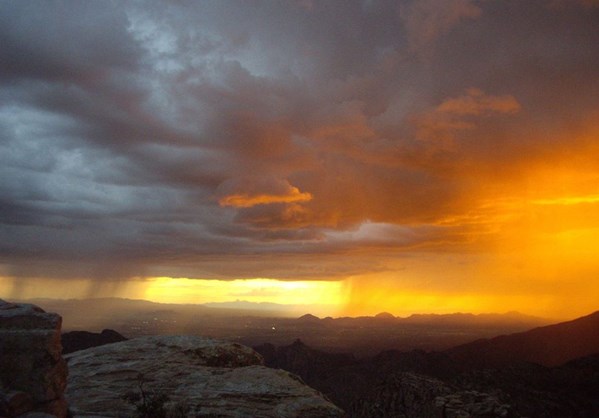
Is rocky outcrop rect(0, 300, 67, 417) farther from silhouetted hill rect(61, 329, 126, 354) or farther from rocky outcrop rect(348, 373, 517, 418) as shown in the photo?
silhouetted hill rect(61, 329, 126, 354)

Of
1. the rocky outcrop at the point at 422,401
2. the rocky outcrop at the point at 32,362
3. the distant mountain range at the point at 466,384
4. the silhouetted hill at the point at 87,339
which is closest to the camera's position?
the rocky outcrop at the point at 32,362

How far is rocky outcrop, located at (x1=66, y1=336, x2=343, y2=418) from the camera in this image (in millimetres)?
21984

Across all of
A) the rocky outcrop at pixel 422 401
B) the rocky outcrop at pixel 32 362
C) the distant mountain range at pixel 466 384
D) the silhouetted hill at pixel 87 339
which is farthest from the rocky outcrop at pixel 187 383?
the silhouetted hill at pixel 87 339

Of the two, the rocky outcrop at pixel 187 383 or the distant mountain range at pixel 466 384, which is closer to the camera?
the rocky outcrop at pixel 187 383

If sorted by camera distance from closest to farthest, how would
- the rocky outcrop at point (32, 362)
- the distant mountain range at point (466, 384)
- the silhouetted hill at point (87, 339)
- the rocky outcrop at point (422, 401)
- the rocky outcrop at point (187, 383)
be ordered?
the rocky outcrop at point (32, 362) → the rocky outcrop at point (187, 383) → the rocky outcrop at point (422, 401) → the distant mountain range at point (466, 384) → the silhouetted hill at point (87, 339)

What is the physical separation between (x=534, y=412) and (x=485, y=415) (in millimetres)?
44529

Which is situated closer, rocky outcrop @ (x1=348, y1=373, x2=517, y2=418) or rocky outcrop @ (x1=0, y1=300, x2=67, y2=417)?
rocky outcrop @ (x1=0, y1=300, x2=67, y2=417)

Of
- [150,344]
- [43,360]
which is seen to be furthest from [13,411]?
[150,344]

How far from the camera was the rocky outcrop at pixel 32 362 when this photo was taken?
17.0 meters

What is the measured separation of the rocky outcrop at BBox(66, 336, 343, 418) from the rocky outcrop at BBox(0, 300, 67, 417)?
11.0 ft

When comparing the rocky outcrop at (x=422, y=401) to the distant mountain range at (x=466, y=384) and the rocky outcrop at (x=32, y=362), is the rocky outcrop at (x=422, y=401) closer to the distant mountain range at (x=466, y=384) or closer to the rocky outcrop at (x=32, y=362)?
the distant mountain range at (x=466, y=384)

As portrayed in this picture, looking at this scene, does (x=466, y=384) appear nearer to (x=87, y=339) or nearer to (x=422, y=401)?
(x=422, y=401)

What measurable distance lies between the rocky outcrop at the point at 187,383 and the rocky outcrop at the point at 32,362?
336 centimetres

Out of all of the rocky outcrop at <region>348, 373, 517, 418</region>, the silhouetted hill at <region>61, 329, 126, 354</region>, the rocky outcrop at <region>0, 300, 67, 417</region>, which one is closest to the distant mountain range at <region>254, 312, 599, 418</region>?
the rocky outcrop at <region>348, 373, 517, 418</region>
